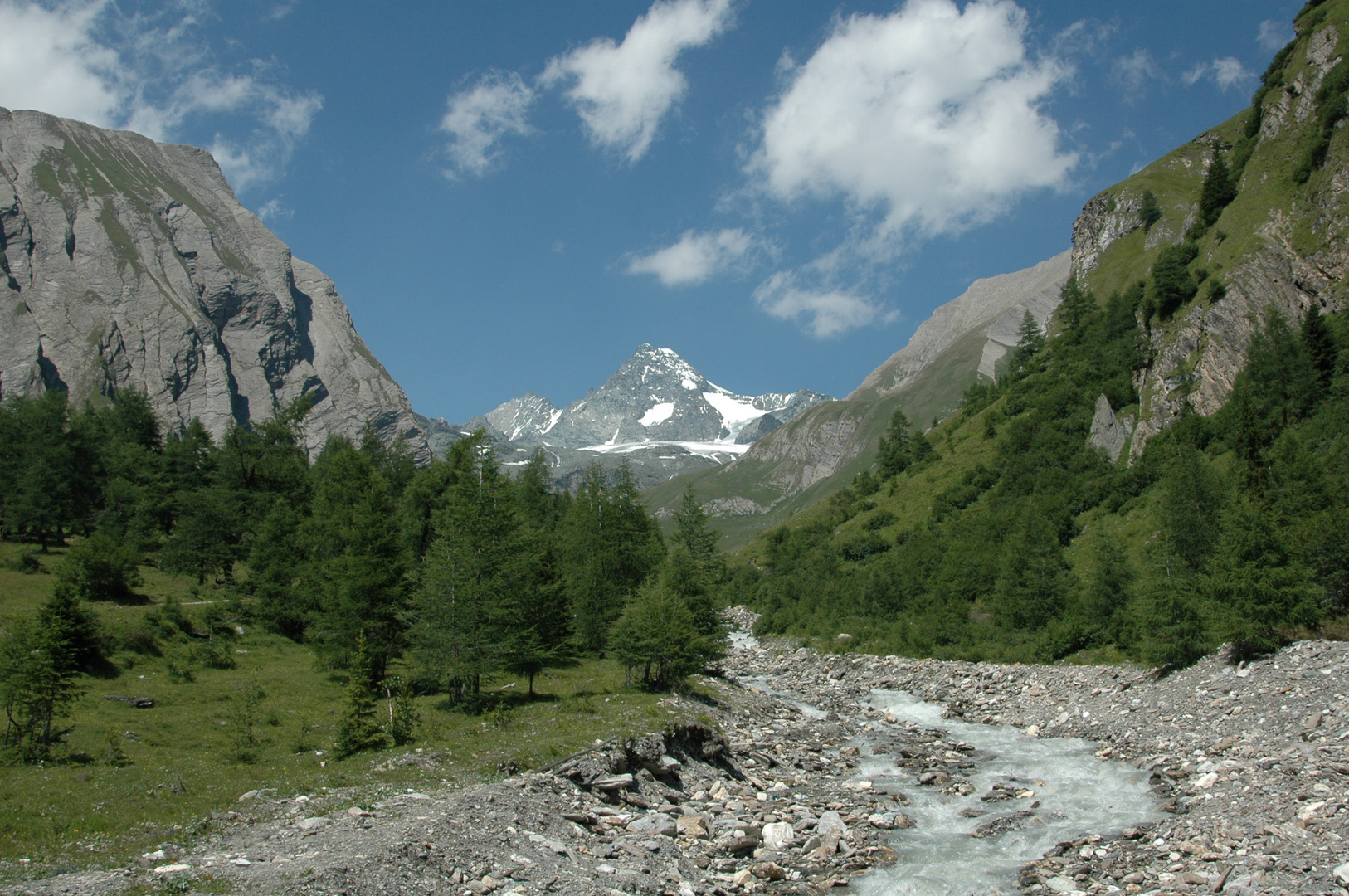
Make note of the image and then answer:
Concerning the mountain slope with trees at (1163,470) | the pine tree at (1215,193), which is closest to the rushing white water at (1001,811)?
the mountain slope with trees at (1163,470)

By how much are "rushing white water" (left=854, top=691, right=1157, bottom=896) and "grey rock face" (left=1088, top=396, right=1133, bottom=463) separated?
49.7 m

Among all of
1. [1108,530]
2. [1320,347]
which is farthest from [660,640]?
[1320,347]

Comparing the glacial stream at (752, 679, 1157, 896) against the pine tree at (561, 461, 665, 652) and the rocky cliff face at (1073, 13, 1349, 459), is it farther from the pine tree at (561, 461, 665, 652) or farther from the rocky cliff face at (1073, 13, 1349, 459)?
the rocky cliff face at (1073, 13, 1349, 459)

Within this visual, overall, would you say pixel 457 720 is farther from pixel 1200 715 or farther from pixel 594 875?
pixel 1200 715

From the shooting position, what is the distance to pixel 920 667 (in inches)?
2136

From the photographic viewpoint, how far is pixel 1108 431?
7425 centimetres

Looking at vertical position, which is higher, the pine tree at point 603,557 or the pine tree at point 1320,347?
the pine tree at point 1320,347

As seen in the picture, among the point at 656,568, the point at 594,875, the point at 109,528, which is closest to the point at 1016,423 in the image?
the point at 656,568

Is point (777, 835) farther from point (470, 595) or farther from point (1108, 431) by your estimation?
point (1108, 431)

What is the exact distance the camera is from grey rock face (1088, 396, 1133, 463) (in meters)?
72.2

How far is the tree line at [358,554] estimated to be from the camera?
31.5 meters

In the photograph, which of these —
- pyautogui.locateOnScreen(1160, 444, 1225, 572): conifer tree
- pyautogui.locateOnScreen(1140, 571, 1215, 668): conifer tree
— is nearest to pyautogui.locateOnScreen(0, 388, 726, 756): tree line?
pyautogui.locateOnScreen(1140, 571, 1215, 668): conifer tree

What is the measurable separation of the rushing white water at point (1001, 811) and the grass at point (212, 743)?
10096 mm

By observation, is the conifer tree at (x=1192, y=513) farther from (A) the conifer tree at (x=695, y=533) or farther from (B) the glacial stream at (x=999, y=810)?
(A) the conifer tree at (x=695, y=533)
